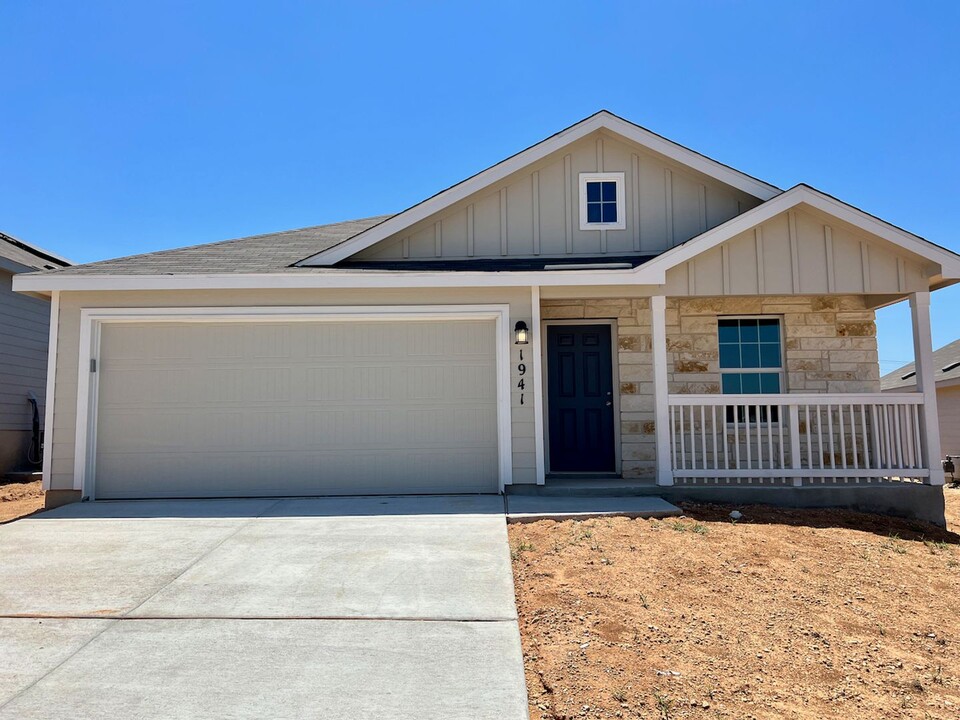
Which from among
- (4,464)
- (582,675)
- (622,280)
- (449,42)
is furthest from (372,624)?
(4,464)

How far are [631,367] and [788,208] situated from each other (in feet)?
9.00

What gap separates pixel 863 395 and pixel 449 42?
317 inches

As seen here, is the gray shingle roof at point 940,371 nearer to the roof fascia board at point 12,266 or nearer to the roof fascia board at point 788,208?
the roof fascia board at point 788,208

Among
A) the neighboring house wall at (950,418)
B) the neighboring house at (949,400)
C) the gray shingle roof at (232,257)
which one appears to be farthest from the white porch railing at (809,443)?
the neighboring house wall at (950,418)

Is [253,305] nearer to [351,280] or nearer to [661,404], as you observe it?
[351,280]

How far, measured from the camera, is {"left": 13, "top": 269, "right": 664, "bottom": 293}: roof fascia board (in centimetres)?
764

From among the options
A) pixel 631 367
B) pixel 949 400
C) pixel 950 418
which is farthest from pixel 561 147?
pixel 950 418

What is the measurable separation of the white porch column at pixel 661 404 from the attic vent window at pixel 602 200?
195 cm

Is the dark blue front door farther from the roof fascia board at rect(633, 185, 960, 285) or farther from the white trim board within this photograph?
the white trim board

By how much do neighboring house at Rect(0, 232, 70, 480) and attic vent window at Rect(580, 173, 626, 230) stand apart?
376 inches

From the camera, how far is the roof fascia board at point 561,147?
8.96 metres

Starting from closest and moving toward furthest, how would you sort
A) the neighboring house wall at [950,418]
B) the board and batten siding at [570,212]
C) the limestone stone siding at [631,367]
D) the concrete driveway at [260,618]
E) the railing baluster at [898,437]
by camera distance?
the concrete driveway at [260,618] → the railing baluster at [898,437] → the limestone stone siding at [631,367] → the board and batten siding at [570,212] → the neighboring house wall at [950,418]

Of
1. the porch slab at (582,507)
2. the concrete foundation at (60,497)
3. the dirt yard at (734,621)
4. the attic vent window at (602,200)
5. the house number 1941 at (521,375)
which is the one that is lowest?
the dirt yard at (734,621)

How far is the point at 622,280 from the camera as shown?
25.1 ft
